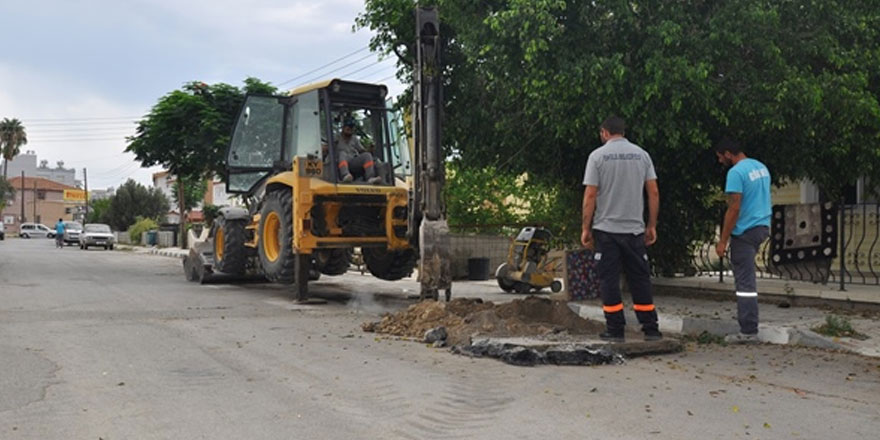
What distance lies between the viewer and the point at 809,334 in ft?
23.9

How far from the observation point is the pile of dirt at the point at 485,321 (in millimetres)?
7277

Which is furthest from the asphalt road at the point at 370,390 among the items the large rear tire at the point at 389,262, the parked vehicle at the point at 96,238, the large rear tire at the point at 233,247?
the parked vehicle at the point at 96,238

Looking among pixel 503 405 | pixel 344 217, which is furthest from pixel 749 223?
pixel 344 217

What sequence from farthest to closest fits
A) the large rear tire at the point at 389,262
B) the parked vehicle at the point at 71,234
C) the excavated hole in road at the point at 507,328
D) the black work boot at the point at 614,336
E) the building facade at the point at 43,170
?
the building facade at the point at 43,170 < the parked vehicle at the point at 71,234 < the large rear tire at the point at 389,262 < the black work boot at the point at 614,336 < the excavated hole in road at the point at 507,328

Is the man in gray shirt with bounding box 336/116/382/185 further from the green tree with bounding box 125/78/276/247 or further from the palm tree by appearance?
the palm tree

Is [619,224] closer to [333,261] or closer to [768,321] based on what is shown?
[768,321]

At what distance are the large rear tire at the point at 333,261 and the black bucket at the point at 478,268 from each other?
3347 millimetres

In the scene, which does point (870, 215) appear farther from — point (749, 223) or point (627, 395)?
point (627, 395)

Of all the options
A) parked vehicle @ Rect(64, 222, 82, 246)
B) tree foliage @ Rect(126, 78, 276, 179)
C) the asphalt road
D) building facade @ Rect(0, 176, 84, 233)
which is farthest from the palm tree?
the asphalt road

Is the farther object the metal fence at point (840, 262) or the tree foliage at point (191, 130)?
the tree foliage at point (191, 130)

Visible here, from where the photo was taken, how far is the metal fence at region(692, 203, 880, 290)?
10.6 m

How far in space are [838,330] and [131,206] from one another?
66705mm

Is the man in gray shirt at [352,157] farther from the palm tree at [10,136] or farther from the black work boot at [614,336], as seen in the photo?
the palm tree at [10,136]

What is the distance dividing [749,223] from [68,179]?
156m
